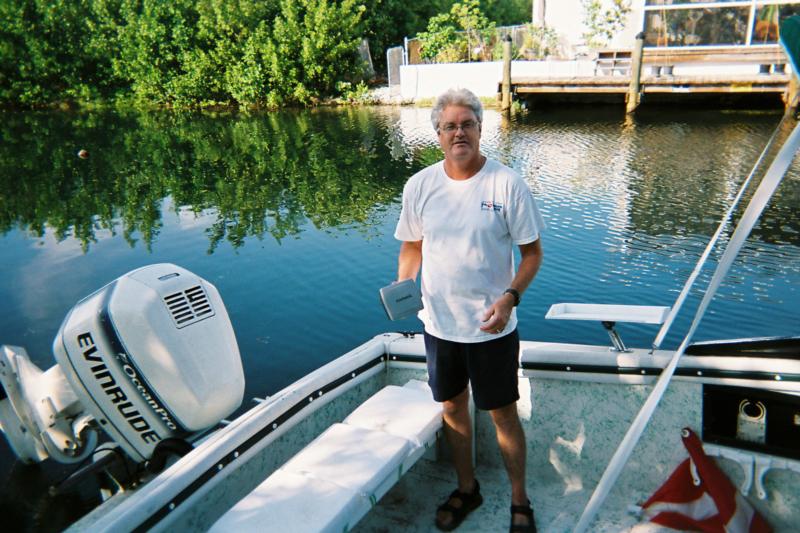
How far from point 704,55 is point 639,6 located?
2.16 metres

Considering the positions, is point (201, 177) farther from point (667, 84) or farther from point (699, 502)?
point (699, 502)

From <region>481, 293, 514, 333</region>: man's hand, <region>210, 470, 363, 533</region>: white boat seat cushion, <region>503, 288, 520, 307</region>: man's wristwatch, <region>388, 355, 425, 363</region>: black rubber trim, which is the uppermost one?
<region>503, 288, 520, 307</region>: man's wristwatch

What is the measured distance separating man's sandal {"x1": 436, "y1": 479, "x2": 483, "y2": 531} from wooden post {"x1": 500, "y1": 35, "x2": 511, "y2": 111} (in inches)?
584

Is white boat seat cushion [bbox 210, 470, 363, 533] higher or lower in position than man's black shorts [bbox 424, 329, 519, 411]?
lower

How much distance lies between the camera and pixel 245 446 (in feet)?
7.26

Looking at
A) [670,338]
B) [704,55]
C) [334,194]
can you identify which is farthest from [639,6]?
[670,338]

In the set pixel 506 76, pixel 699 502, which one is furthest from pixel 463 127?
pixel 506 76

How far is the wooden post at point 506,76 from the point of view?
52.0 feet

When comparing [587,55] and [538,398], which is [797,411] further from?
[587,55]

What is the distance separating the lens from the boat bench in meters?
1.84

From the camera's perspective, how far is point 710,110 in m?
15.9

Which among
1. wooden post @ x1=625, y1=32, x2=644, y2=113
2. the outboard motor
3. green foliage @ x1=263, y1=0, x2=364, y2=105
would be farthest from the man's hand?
green foliage @ x1=263, y1=0, x2=364, y2=105

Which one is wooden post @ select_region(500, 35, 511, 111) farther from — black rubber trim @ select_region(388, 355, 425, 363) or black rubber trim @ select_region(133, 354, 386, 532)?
black rubber trim @ select_region(133, 354, 386, 532)

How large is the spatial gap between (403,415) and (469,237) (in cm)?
81
